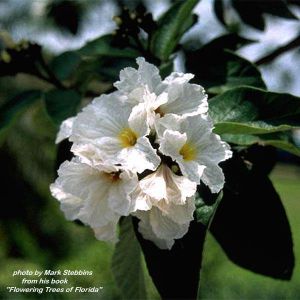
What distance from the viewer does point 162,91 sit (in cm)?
90

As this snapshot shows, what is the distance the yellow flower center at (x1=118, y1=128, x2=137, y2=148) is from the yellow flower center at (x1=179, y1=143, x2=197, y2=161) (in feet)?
0.24

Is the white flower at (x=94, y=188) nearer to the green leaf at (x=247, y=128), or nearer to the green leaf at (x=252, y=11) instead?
the green leaf at (x=247, y=128)

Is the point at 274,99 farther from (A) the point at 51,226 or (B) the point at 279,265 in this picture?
(A) the point at 51,226

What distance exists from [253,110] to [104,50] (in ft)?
1.69

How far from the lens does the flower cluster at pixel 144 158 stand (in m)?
0.82

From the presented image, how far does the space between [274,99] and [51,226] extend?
4588mm

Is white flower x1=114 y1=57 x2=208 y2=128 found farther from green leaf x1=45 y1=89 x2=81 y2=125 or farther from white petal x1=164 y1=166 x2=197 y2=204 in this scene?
green leaf x1=45 y1=89 x2=81 y2=125

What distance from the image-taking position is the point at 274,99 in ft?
3.09

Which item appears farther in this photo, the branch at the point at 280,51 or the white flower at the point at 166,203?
the branch at the point at 280,51

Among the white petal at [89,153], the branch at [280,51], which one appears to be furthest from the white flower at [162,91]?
the branch at [280,51]

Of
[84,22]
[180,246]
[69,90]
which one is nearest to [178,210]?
[180,246]

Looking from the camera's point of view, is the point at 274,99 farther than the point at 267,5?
No

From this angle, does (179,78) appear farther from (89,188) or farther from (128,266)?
(128,266)

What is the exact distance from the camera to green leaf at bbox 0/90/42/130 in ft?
4.33
